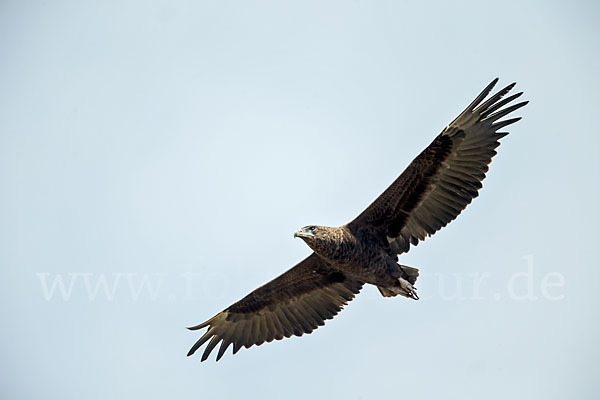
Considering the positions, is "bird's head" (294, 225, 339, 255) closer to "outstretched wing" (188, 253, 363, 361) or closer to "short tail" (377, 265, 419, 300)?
"outstretched wing" (188, 253, 363, 361)

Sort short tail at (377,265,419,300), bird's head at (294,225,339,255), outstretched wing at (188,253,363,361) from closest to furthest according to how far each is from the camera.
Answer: bird's head at (294,225,339,255), short tail at (377,265,419,300), outstretched wing at (188,253,363,361)

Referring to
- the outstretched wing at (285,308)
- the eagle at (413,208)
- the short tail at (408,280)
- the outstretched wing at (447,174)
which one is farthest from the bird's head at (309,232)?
the short tail at (408,280)

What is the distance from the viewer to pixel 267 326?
1894cm

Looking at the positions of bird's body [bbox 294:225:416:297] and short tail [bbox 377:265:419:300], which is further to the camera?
short tail [bbox 377:265:419:300]

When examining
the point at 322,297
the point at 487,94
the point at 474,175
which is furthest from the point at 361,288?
the point at 487,94

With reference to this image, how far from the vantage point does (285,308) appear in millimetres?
18844

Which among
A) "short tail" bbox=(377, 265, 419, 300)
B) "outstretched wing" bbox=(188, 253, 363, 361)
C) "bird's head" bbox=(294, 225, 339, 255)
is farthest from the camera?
"outstretched wing" bbox=(188, 253, 363, 361)

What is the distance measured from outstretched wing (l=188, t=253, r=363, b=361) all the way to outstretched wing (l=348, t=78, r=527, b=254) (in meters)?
1.71

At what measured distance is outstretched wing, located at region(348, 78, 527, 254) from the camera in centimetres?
1706

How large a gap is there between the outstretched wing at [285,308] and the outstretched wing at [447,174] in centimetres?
171

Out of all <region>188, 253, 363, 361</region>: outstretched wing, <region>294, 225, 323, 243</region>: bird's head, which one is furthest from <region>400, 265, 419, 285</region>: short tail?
<region>294, 225, 323, 243</region>: bird's head

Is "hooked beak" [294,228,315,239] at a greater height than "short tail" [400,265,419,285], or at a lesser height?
greater

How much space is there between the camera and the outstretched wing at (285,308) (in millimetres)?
18484

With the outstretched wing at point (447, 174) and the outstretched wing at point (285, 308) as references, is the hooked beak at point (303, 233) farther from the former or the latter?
the outstretched wing at point (285, 308)
